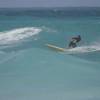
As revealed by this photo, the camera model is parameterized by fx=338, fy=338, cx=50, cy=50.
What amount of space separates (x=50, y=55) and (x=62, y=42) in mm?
5779

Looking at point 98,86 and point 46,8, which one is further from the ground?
point 98,86

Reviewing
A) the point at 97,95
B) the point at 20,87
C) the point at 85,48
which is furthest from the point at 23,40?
the point at 97,95

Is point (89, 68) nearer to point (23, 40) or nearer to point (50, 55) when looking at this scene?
point (50, 55)

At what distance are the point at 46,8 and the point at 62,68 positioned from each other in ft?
182

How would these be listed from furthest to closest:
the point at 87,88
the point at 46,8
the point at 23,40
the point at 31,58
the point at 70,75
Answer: the point at 46,8 < the point at 23,40 < the point at 31,58 < the point at 70,75 < the point at 87,88

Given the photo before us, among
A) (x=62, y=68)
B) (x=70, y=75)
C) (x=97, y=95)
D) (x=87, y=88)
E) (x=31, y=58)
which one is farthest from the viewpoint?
(x=31, y=58)

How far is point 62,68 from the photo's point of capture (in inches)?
553

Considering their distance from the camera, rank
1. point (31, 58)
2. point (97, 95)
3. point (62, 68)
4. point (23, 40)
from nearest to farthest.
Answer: point (97, 95) → point (62, 68) → point (31, 58) → point (23, 40)

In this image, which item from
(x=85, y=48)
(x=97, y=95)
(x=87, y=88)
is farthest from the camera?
(x=85, y=48)

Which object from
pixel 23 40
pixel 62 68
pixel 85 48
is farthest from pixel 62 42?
pixel 62 68

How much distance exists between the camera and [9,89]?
11.8m

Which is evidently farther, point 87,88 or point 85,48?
point 85,48

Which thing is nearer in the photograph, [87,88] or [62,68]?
[87,88]

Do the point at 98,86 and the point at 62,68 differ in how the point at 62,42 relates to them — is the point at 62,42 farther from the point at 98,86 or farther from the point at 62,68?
the point at 98,86
